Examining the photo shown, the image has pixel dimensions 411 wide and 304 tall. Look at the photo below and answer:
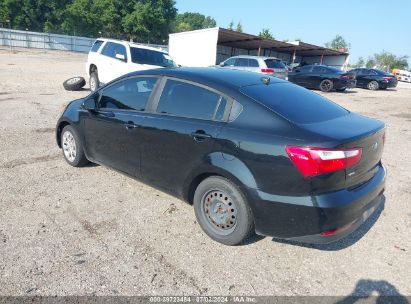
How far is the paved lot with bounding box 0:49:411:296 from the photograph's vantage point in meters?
2.88

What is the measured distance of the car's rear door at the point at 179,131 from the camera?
3.40 meters

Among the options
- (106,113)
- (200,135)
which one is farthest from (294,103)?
(106,113)

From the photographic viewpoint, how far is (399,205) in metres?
4.54

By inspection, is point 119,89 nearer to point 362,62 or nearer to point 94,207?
point 94,207

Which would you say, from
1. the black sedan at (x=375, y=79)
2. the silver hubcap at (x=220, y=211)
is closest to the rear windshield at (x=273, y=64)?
the black sedan at (x=375, y=79)

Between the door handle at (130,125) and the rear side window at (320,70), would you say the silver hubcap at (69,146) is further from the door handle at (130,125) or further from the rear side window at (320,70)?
the rear side window at (320,70)

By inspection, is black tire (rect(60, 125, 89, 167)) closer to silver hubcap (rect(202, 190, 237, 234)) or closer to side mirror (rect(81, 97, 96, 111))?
side mirror (rect(81, 97, 96, 111))

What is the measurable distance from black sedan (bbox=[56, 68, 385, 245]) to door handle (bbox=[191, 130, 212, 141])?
0.04 feet

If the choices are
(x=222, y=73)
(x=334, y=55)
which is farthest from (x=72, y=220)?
(x=334, y=55)

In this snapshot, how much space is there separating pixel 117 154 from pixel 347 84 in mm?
18024

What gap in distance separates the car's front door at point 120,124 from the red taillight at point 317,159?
1933 millimetres

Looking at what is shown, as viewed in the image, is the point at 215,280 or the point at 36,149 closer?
the point at 215,280

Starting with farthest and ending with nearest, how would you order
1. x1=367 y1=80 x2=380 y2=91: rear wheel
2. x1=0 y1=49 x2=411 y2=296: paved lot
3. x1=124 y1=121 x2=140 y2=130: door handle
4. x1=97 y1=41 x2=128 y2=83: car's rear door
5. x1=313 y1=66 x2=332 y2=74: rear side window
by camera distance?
x1=367 y1=80 x2=380 y2=91: rear wheel
x1=313 y1=66 x2=332 y2=74: rear side window
x1=97 y1=41 x2=128 y2=83: car's rear door
x1=124 y1=121 x2=140 y2=130: door handle
x1=0 y1=49 x2=411 y2=296: paved lot

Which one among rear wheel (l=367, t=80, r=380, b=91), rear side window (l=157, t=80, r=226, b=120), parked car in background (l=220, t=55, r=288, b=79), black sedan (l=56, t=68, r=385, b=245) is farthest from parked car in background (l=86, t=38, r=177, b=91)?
rear wheel (l=367, t=80, r=380, b=91)
